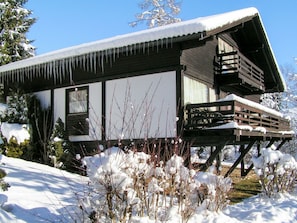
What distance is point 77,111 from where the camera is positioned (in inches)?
506

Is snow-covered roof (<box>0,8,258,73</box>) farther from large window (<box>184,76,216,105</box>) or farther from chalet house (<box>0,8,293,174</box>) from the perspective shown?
large window (<box>184,76,216,105</box>)

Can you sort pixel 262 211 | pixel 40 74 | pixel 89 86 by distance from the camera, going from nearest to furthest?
pixel 262 211 < pixel 89 86 < pixel 40 74

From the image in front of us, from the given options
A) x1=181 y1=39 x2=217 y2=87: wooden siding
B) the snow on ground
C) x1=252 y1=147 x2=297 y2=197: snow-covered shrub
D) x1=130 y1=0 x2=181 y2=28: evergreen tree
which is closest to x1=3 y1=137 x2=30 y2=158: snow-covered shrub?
the snow on ground

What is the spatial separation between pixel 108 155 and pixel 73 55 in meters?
7.59

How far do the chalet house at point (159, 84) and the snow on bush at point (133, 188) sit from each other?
3.32 meters

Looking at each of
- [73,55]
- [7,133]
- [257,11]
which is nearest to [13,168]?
[7,133]

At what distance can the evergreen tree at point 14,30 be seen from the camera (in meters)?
22.8

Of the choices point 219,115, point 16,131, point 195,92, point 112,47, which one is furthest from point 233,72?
point 16,131

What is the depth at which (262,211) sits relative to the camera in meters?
7.72

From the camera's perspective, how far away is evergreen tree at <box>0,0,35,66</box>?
74.7 ft

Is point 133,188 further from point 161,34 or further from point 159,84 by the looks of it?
point 159,84

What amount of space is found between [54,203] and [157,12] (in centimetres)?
2161

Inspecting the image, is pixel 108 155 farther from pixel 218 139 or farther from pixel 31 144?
pixel 31 144

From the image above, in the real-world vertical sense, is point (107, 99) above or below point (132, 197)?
above
